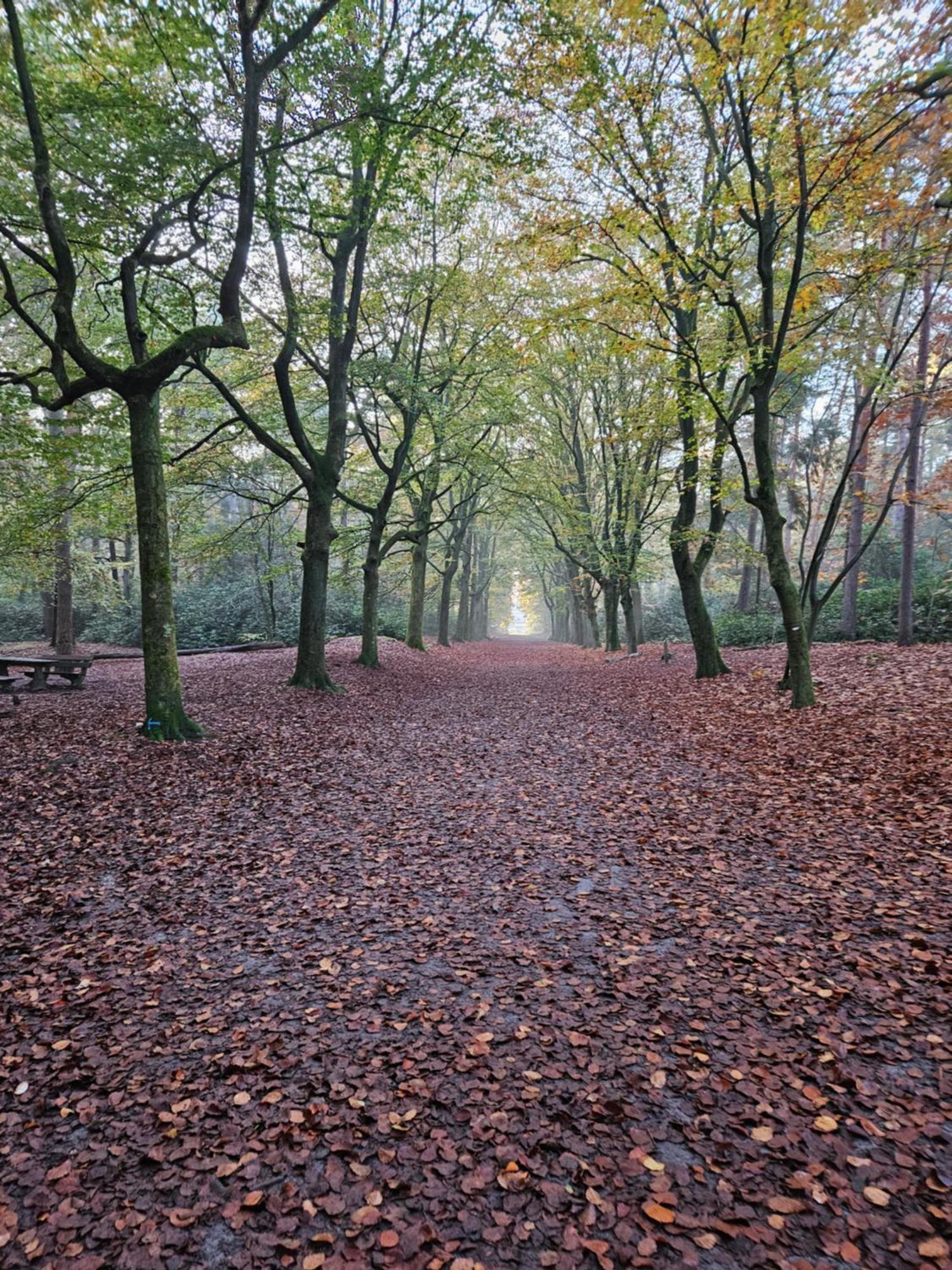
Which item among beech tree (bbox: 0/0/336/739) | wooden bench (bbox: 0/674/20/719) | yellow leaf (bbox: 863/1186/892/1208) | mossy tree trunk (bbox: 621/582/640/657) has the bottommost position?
yellow leaf (bbox: 863/1186/892/1208)

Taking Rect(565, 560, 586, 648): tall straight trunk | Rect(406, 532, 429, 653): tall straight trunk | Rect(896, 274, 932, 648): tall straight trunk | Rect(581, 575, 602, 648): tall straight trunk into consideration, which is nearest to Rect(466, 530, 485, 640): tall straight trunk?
Rect(565, 560, 586, 648): tall straight trunk

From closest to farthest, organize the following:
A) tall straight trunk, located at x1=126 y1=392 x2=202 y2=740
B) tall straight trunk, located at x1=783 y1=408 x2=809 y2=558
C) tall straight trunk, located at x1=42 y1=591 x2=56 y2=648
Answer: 1. tall straight trunk, located at x1=126 y1=392 x2=202 y2=740
2. tall straight trunk, located at x1=783 y1=408 x2=809 y2=558
3. tall straight trunk, located at x1=42 y1=591 x2=56 y2=648

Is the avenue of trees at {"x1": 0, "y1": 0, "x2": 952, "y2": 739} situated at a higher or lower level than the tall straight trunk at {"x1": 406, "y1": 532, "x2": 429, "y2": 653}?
higher

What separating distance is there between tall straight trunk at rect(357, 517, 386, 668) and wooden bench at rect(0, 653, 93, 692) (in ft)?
19.6

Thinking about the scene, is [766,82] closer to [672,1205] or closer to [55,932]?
[672,1205]

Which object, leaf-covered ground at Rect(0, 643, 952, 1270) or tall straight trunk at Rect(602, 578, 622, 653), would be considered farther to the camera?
tall straight trunk at Rect(602, 578, 622, 653)

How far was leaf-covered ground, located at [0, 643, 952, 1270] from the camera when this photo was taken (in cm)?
211

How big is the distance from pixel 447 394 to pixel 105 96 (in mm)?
11008

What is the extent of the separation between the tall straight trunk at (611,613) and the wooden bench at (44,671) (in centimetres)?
1574

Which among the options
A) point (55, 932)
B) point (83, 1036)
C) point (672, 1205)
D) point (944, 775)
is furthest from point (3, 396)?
point (944, 775)

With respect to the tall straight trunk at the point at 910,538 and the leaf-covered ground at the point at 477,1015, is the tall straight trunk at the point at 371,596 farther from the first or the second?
the tall straight trunk at the point at 910,538

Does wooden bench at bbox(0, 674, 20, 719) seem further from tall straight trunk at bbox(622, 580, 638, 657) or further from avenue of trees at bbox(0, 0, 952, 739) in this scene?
tall straight trunk at bbox(622, 580, 638, 657)

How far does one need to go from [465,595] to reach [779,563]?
2254 centimetres

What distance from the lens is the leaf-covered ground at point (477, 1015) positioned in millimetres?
2109
